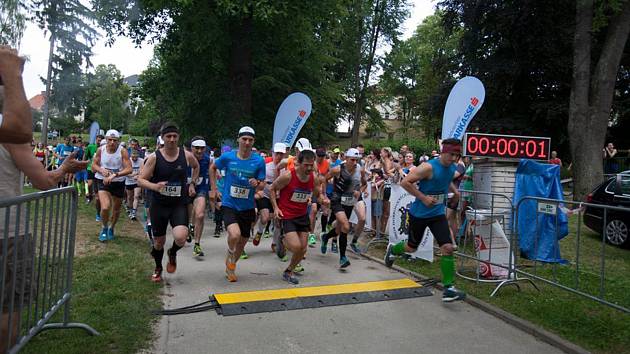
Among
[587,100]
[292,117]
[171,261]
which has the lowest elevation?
[171,261]

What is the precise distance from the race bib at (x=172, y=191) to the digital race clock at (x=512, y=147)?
535 cm

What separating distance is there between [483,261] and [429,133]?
139 feet

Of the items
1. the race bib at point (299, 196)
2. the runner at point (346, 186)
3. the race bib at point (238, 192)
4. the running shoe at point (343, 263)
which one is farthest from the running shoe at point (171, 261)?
the runner at point (346, 186)

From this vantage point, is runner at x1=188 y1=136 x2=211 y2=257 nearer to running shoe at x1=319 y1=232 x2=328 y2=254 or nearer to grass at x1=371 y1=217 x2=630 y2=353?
running shoe at x1=319 y1=232 x2=328 y2=254

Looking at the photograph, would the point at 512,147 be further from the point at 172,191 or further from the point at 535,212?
the point at 172,191

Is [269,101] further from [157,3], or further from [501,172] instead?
[501,172]

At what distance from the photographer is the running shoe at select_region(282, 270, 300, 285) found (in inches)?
254

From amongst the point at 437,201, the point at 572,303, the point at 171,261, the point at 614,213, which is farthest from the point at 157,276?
the point at 614,213

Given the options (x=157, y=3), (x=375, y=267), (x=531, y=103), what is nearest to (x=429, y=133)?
(x=531, y=103)

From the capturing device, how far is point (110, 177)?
28.0 feet

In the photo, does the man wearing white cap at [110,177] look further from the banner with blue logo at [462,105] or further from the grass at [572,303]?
the banner with blue logo at [462,105]

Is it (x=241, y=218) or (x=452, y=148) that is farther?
(x=241, y=218)

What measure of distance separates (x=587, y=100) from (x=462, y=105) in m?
9.64

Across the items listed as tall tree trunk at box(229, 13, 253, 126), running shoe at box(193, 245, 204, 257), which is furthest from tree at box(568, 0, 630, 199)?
running shoe at box(193, 245, 204, 257)
